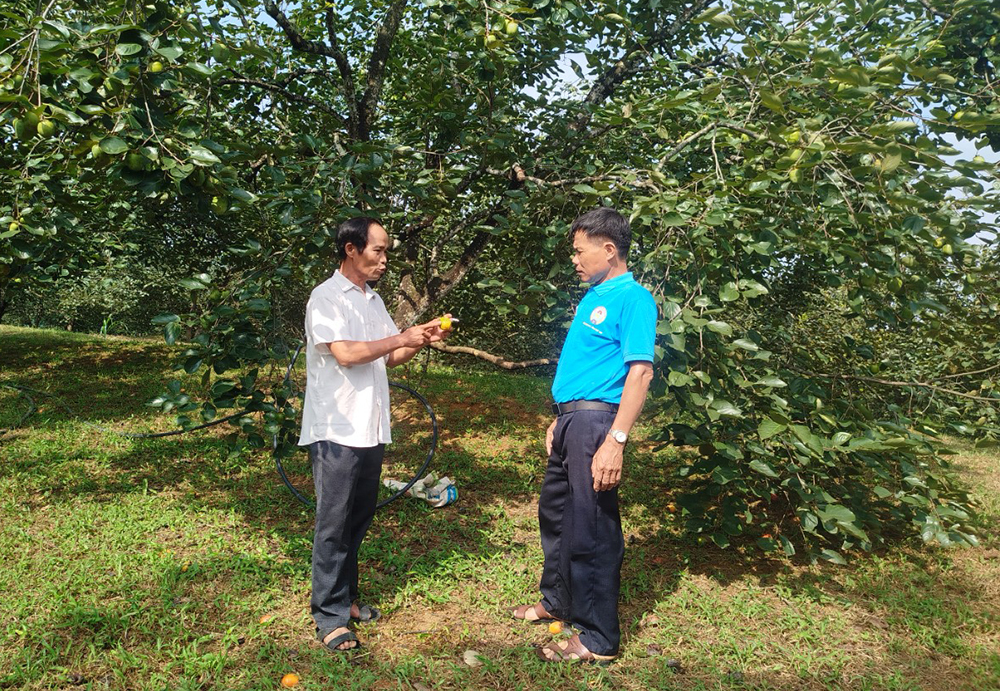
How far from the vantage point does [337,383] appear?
9.50 ft

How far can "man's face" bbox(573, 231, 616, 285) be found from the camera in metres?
2.91

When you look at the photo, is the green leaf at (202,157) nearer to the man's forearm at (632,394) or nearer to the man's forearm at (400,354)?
the man's forearm at (400,354)

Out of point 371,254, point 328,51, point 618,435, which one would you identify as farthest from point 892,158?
point 328,51

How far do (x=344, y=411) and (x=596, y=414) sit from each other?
1.09m

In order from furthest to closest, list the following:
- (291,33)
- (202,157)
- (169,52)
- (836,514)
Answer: (291,33) → (836,514) → (202,157) → (169,52)

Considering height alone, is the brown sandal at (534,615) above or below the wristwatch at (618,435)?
below

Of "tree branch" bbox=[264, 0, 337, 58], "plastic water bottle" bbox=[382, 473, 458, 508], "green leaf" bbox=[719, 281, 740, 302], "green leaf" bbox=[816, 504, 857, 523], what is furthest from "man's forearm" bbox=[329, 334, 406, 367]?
"tree branch" bbox=[264, 0, 337, 58]

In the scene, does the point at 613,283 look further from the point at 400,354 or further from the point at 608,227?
the point at 400,354

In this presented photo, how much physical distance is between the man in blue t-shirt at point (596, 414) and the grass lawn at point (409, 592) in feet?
0.77

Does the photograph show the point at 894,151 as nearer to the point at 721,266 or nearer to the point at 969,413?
the point at 721,266

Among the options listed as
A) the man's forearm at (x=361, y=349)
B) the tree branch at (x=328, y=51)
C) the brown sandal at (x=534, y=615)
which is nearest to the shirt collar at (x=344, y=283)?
the man's forearm at (x=361, y=349)

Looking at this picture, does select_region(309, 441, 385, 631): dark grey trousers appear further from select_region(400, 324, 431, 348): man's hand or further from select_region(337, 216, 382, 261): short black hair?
select_region(337, 216, 382, 261): short black hair

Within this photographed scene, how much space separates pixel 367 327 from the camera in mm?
3057

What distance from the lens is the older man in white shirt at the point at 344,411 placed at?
2850 millimetres
